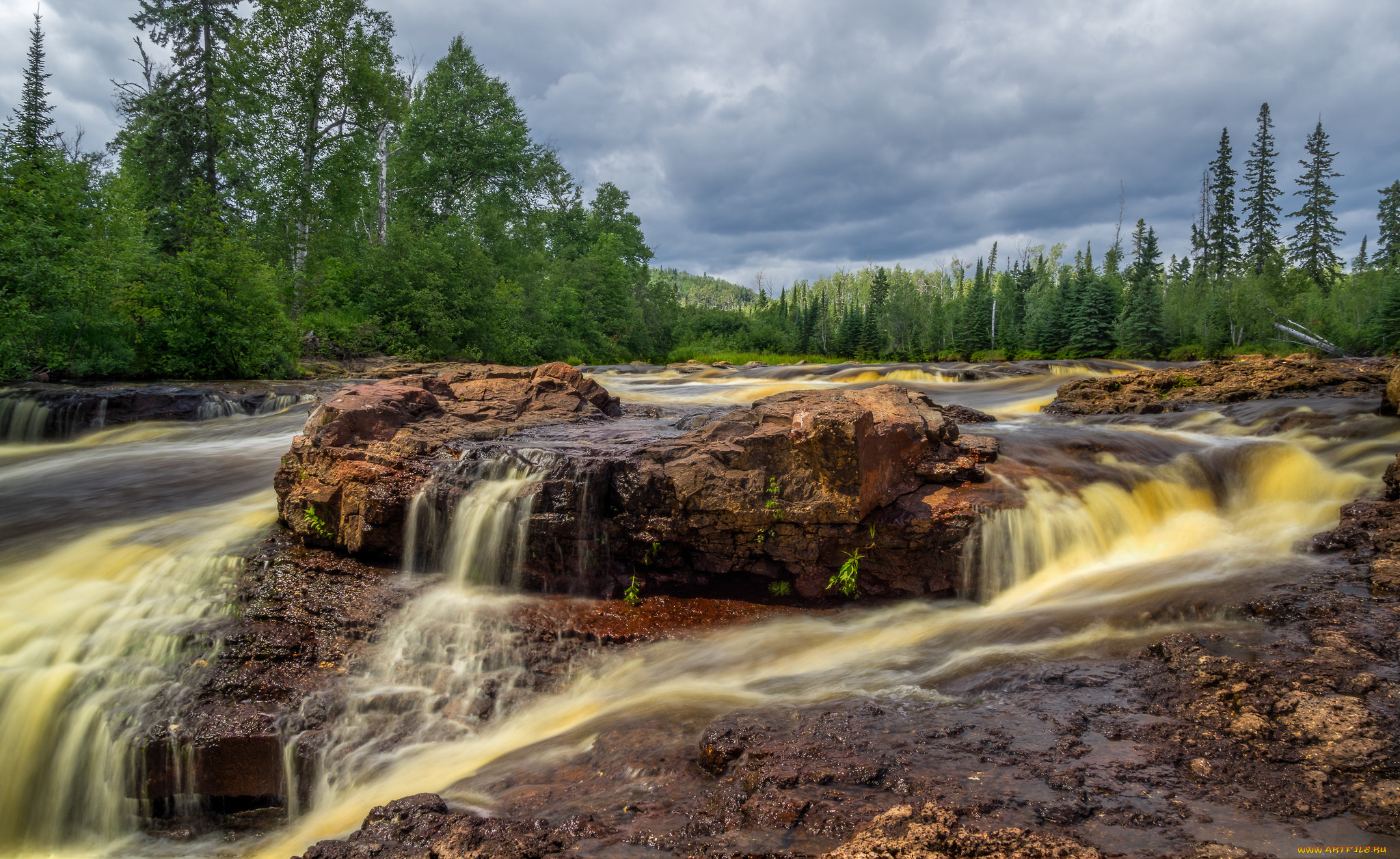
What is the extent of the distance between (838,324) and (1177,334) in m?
43.2

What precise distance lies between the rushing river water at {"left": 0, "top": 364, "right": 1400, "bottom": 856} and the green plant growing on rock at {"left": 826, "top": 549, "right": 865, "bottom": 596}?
281 millimetres

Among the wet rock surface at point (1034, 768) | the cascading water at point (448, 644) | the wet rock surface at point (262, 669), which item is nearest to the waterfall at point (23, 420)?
the wet rock surface at point (262, 669)

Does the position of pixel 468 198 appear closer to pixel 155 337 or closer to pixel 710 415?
pixel 155 337

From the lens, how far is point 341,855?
2416 mm

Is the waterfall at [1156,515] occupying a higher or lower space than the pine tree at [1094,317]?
lower

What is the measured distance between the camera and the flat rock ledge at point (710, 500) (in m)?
5.88

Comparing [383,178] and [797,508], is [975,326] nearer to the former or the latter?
[383,178]

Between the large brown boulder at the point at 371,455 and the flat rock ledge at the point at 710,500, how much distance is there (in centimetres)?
2

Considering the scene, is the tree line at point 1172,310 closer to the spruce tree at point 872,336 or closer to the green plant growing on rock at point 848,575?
the spruce tree at point 872,336

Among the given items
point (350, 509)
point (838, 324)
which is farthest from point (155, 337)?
point (838, 324)

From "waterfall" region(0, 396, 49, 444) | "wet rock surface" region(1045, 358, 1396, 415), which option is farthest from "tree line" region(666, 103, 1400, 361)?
"waterfall" region(0, 396, 49, 444)

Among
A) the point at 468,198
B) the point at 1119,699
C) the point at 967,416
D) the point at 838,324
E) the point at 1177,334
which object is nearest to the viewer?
the point at 1119,699

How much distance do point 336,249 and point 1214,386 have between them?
26.7 meters

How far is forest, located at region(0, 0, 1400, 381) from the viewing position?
1440cm
